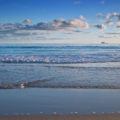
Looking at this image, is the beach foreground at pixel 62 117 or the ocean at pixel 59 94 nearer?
the beach foreground at pixel 62 117

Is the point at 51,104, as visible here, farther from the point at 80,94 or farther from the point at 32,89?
the point at 32,89

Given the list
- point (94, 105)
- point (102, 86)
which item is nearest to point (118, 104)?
point (94, 105)

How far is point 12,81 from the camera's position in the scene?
960cm

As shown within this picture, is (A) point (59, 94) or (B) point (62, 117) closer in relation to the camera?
(B) point (62, 117)

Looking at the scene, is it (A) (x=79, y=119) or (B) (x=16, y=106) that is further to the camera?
(B) (x=16, y=106)

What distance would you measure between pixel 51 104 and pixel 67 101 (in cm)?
56

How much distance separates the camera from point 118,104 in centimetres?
635

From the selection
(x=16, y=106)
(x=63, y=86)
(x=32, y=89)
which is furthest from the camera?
(x=63, y=86)

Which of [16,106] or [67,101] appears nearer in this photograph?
[16,106]

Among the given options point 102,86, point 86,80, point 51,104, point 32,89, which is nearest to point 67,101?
point 51,104

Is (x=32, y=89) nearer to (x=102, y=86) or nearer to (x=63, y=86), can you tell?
(x=63, y=86)

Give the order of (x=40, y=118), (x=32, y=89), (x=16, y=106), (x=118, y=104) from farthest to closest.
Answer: (x=32, y=89) → (x=118, y=104) → (x=16, y=106) → (x=40, y=118)

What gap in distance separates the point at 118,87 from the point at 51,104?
11.5 ft

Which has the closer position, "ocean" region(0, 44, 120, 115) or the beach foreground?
the beach foreground
